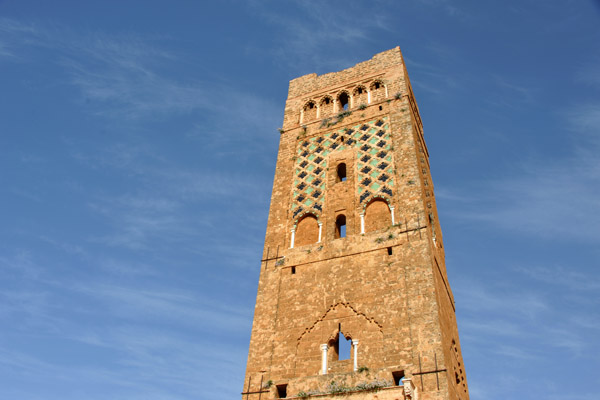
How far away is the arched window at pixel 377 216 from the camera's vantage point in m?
15.2

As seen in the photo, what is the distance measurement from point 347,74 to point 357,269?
9897 mm

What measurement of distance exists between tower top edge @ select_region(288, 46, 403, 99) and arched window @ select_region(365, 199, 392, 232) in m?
7.04

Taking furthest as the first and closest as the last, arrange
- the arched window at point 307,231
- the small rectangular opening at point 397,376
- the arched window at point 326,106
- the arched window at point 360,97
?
the arched window at point 326,106, the arched window at point 360,97, the arched window at point 307,231, the small rectangular opening at point 397,376

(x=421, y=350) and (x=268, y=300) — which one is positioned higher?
(x=268, y=300)

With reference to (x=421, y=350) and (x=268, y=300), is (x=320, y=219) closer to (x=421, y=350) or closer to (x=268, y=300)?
(x=268, y=300)

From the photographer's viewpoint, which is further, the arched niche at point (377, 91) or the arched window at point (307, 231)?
the arched niche at point (377, 91)

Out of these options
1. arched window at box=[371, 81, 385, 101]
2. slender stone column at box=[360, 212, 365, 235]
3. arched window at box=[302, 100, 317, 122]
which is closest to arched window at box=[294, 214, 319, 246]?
slender stone column at box=[360, 212, 365, 235]

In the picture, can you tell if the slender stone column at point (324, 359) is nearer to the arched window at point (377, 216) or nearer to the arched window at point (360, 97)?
the arched window at point (377, 216)

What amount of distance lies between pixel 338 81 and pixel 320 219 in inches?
292

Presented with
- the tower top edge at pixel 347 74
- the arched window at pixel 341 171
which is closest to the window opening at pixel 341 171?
the arched window at pixel 341 171

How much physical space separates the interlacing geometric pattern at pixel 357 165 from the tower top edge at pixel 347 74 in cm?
317

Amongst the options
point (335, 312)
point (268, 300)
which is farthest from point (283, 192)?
point (335, 312)

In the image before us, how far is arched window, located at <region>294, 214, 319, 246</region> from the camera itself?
52.4 feet

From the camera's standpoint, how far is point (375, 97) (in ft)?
64.1
